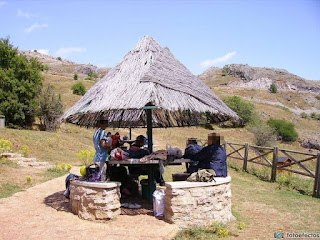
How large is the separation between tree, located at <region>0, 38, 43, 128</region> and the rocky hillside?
6002 cm

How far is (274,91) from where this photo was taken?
220ft

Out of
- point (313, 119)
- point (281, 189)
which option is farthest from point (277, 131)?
point (281, 189)

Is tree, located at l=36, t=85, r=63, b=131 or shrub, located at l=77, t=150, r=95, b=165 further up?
tree, located at l=36, t=85, r=63, b=131

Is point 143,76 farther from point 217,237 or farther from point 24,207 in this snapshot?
point 24,207

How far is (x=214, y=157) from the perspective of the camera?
624 centimetres

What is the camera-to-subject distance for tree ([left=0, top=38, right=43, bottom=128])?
72.0ft

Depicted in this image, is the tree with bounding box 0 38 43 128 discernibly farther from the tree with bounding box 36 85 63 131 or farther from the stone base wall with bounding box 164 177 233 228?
the stone base wall with bounding box 164 177 233 228

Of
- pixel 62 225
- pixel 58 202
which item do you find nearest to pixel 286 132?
pixel 58 202

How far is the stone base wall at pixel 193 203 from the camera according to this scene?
5.49 m

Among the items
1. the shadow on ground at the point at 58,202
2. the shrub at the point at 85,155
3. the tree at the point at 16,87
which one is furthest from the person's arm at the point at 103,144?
the tree at the point at 16,87

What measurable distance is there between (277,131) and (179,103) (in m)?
30.6

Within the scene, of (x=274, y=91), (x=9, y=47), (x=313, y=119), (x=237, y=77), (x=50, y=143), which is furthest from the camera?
(x=237, y=77)

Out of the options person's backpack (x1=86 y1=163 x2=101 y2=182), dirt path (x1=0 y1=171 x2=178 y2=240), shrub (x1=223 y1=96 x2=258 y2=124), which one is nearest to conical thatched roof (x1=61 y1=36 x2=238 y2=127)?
person's backpack (x1=86 y1=163 x2=101 y2=182)

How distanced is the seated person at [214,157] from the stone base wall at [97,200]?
6.07ft
